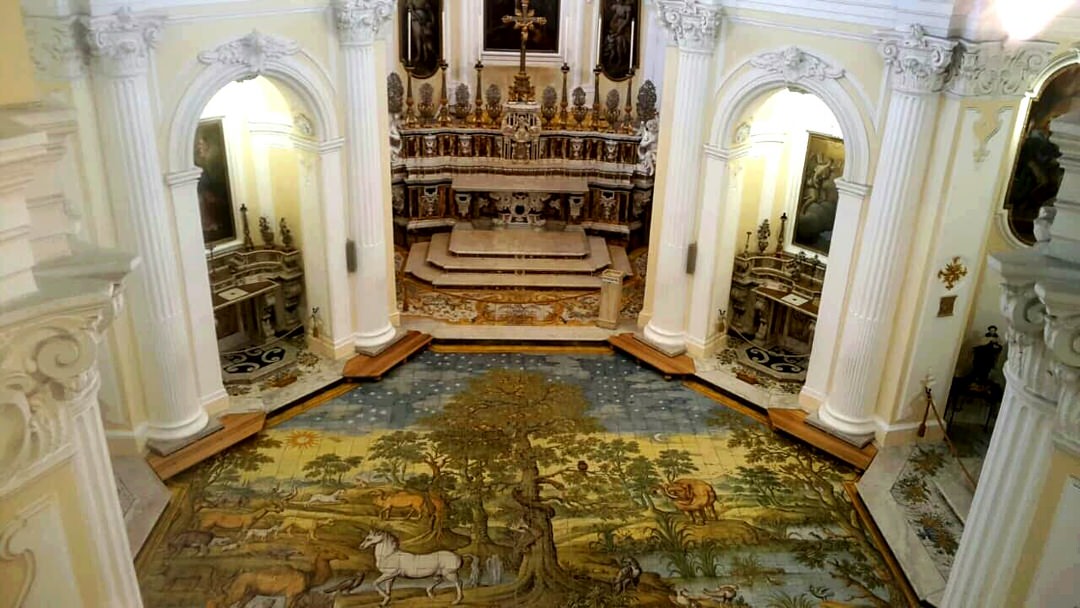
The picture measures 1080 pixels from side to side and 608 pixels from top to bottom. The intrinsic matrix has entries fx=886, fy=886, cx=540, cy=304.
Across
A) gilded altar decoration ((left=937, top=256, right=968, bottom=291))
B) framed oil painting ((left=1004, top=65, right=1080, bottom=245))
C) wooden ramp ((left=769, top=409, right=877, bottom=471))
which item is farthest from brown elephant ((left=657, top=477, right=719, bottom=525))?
framed oil painting ((left=1004, top=65, right=1080, bottom=245))

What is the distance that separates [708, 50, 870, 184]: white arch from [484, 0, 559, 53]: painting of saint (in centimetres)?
729

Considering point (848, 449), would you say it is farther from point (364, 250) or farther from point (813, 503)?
point (364, 250)

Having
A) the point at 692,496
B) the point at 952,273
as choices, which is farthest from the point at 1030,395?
the point at 952,273

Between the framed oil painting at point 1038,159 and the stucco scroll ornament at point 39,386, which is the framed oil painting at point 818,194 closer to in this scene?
the framed oil painting at point 1038,159

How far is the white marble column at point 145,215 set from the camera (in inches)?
329

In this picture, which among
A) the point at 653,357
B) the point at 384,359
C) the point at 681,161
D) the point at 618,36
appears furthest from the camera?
the point at 618,36

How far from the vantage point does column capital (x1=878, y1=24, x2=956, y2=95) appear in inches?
341

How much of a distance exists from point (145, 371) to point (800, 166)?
9142mm

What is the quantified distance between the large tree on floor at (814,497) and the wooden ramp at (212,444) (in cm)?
564

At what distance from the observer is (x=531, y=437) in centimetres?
1066

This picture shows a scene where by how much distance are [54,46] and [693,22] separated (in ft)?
23.2

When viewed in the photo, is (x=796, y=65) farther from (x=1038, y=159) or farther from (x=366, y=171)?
(x=366, y=171)

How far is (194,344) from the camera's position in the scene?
10.1m

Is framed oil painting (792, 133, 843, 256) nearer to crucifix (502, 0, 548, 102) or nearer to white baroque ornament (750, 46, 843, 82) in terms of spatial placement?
white baroque ornament (750, 46, 843, 82)
